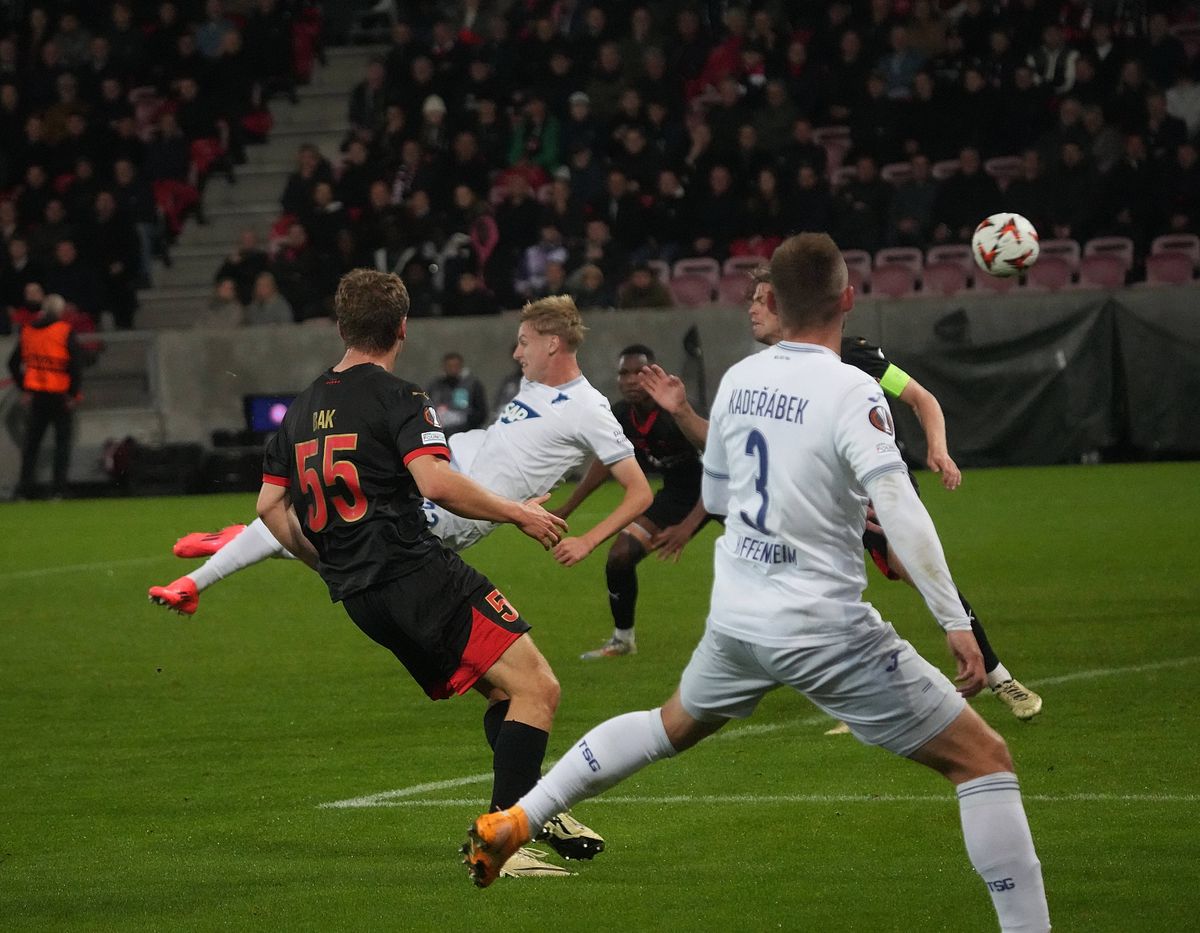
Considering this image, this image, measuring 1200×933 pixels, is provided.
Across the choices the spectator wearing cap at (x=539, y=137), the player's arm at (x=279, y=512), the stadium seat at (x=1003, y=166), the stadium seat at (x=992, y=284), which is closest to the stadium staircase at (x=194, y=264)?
the spectator wearing cap at (x=539, y=137)

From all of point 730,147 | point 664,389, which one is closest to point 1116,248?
point 730,147

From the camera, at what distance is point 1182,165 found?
20844 mm

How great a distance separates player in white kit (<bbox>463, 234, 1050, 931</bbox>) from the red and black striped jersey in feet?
4.32

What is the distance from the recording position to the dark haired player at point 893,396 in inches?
243

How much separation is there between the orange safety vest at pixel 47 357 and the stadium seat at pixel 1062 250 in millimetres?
11553

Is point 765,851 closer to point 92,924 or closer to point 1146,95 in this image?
point 92,924

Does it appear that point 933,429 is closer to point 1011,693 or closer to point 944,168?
point 1011,693

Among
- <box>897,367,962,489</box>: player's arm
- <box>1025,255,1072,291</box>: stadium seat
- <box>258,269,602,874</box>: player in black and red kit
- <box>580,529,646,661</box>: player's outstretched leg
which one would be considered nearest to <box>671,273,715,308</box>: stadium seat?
<box>1025,255,1072,291</box>: stadium seat

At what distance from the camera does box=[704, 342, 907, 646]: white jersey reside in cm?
469

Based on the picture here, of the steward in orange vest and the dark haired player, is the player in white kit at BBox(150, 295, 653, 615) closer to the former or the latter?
the dark haired player

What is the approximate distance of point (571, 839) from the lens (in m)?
6.04

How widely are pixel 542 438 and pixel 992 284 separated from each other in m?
14.7

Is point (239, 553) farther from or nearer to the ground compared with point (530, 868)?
farther from the ground

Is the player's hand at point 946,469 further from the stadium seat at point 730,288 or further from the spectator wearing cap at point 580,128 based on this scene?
the spectator wearing cap at point 580,128
